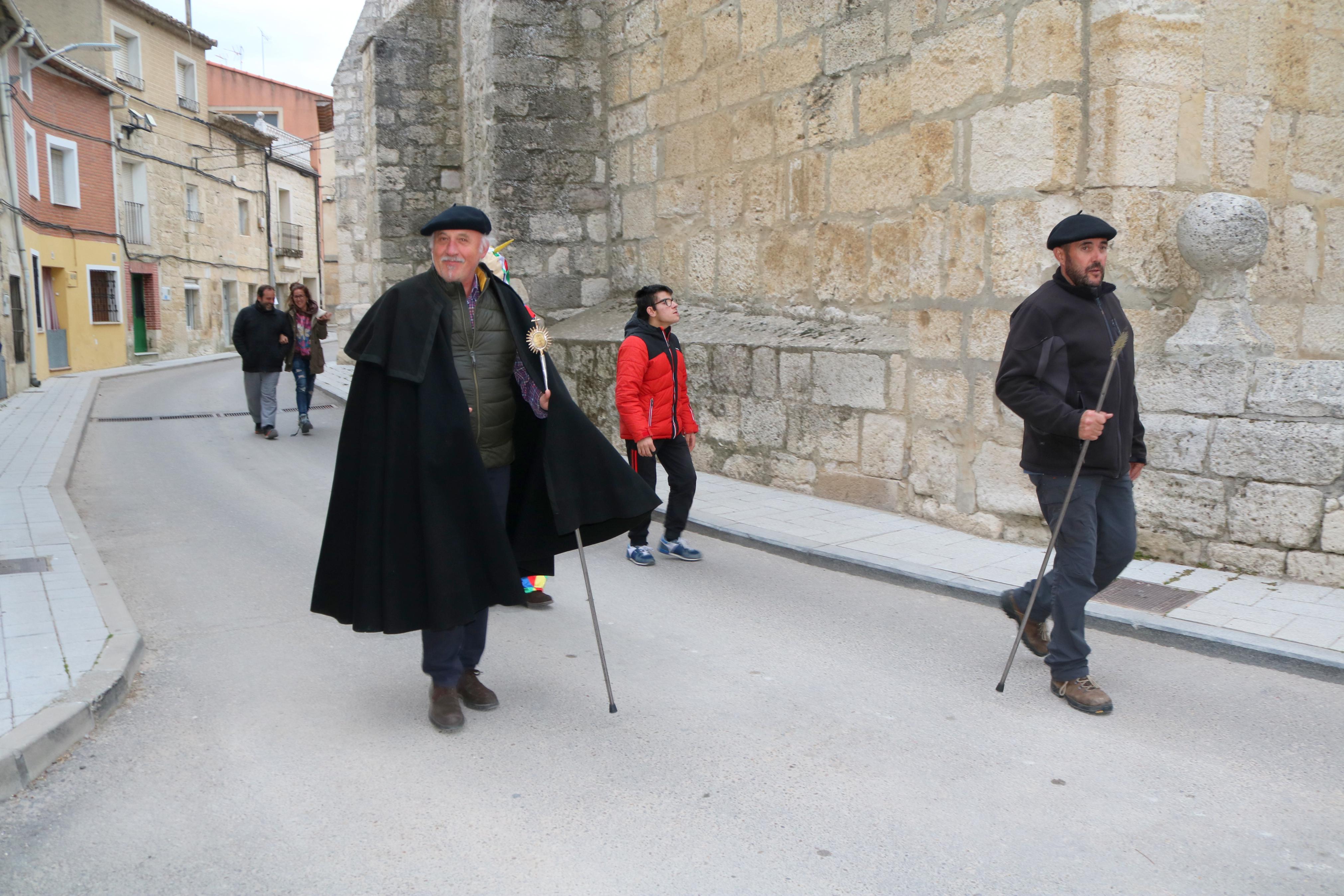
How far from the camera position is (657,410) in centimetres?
641

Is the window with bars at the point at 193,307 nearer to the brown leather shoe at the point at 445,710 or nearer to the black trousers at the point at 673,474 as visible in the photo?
the black trousers at the point at 673,474

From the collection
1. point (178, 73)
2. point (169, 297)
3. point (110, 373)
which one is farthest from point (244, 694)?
point (178, 73)

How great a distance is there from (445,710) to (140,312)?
1228 inches

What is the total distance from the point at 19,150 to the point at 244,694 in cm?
2222

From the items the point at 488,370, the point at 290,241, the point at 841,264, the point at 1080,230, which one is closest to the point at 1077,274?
the point at 1080,230

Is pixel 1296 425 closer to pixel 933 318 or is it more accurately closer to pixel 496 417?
pixel 933 318

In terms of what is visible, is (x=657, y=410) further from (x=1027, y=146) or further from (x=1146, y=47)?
(x=1146, y=47)

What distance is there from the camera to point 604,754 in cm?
360

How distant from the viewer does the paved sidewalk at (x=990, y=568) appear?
481 cm

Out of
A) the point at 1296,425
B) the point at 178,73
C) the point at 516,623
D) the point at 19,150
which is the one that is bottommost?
the point at 516,623

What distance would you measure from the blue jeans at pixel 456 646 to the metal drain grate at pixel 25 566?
3079 millimetres

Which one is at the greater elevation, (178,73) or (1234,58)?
(178,73)

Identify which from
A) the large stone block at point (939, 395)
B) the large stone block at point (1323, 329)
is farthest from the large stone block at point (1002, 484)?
the large stone block at point (1323, 329)

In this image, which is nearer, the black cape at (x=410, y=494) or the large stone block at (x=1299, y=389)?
the black cape at (x=410, y=494)
